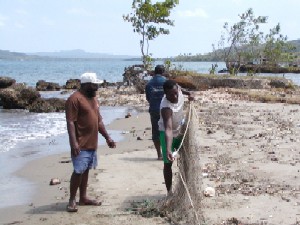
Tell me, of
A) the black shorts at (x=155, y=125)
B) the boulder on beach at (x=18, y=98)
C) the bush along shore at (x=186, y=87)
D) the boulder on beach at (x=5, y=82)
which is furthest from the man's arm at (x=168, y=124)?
the boulder on beach at (x=5, y=82)

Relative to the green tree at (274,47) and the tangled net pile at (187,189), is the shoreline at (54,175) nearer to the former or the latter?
the tangled net pile at (187,189)

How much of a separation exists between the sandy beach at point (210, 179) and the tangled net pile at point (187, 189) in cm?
18

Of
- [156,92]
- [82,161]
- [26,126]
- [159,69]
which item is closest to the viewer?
[82,161]

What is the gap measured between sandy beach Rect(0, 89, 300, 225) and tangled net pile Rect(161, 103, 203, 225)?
0.18m

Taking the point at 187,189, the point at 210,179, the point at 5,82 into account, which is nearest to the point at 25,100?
the point at 5,82

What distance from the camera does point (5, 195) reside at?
24.0 ft

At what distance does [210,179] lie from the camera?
746cm

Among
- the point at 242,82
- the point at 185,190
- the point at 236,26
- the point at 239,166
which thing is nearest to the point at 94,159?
the point at 185,190

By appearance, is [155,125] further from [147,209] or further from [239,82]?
[239,82]

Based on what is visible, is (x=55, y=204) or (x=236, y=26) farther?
(x=236, y=26)

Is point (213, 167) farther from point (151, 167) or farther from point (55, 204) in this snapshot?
point (55, 204)

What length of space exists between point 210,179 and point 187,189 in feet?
6.34

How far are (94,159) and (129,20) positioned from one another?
73.7 feet

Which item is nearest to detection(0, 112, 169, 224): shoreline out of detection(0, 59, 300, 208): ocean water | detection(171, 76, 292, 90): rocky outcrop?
detection(0, 59, 300, 208): ocean water
